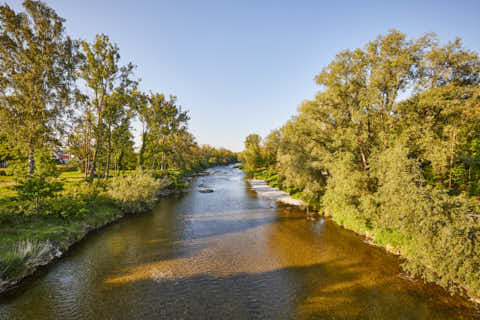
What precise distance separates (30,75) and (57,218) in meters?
15.0

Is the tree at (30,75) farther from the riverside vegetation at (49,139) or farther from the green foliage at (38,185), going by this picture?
the green foliage at (38,185)

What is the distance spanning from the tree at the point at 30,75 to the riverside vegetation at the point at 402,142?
2870cm

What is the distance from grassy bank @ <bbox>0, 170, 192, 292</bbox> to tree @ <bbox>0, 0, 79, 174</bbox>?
573 cm

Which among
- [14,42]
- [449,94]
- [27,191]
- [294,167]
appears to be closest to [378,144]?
[449,94]

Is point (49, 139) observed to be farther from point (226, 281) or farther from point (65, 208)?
point (226, 281)

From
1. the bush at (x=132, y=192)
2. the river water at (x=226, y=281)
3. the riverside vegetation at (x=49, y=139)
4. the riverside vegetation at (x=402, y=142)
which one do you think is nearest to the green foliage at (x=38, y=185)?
the riverside vegetation at (x=49, y=139)

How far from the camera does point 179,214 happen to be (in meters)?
25.6

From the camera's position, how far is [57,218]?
55.0 feet

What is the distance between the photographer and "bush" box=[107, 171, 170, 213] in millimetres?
23950

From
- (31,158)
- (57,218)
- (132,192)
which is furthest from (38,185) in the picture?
(132,192)

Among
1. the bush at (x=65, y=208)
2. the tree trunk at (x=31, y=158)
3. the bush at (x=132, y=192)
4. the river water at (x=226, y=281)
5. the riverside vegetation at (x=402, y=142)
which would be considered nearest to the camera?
the river water at (x=226, y=281)

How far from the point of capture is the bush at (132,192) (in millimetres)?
23950

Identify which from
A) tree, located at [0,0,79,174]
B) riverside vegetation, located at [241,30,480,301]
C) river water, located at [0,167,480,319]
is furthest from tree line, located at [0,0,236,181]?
riverside vegetation, located at [241,30,480,301]

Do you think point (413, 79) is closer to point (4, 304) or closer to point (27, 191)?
point (4, 304)
